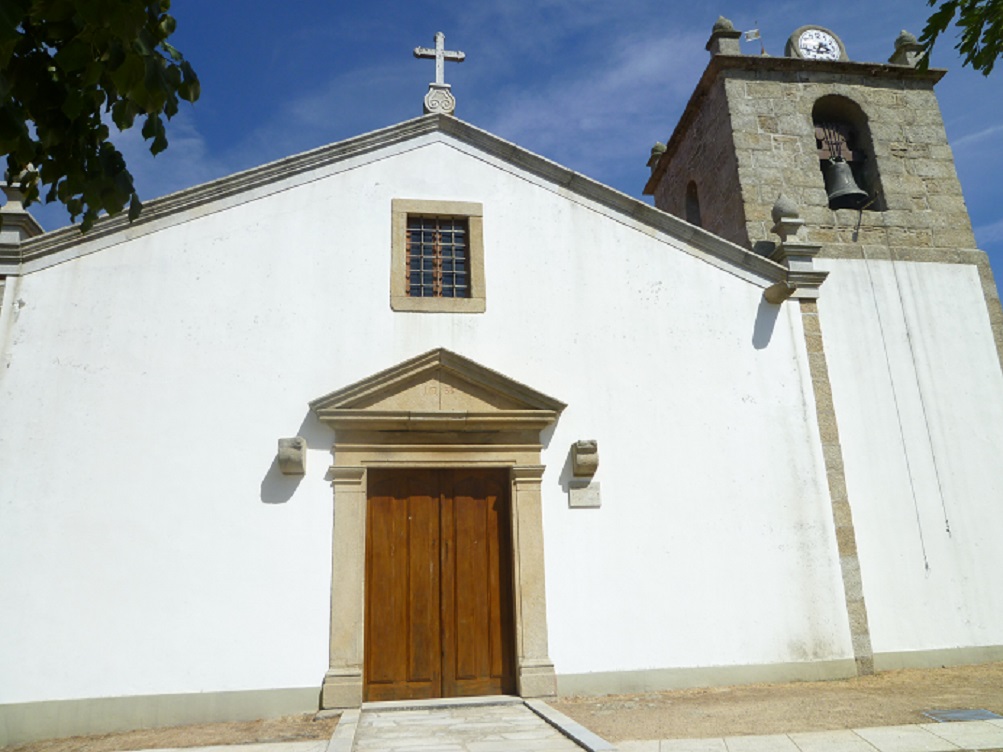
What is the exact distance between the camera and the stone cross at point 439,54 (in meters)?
8.49

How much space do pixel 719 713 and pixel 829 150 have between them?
7.76 metres

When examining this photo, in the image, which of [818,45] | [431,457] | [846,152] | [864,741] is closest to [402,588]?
[431,457]

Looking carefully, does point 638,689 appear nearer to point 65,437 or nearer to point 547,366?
point 547,366

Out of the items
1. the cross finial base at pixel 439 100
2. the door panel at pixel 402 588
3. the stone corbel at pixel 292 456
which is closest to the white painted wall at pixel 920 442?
the door panel at pixel 402 588

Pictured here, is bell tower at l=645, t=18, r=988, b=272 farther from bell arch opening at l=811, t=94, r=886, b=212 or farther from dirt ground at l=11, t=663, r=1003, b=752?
dirt ground at l=11, t=663, r=1003, b=752

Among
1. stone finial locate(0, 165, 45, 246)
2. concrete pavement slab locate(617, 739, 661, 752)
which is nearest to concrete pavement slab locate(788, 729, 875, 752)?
concrete pavement slab locate(617, 739, 661, 752)

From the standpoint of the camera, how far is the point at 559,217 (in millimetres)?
7949

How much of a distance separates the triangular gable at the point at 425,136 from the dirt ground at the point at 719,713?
4.11m

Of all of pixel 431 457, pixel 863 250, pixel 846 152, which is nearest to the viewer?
pixel 431 457

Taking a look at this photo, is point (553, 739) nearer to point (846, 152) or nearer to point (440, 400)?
point (440, 400)

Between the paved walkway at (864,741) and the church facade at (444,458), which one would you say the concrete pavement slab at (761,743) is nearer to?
the paved walkway at (864,741)

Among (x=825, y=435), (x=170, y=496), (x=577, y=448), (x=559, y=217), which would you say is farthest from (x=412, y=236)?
(x=825, y=435)

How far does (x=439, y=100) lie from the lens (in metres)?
8.24

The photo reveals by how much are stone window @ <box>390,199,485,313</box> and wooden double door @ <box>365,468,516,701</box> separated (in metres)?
1.79
